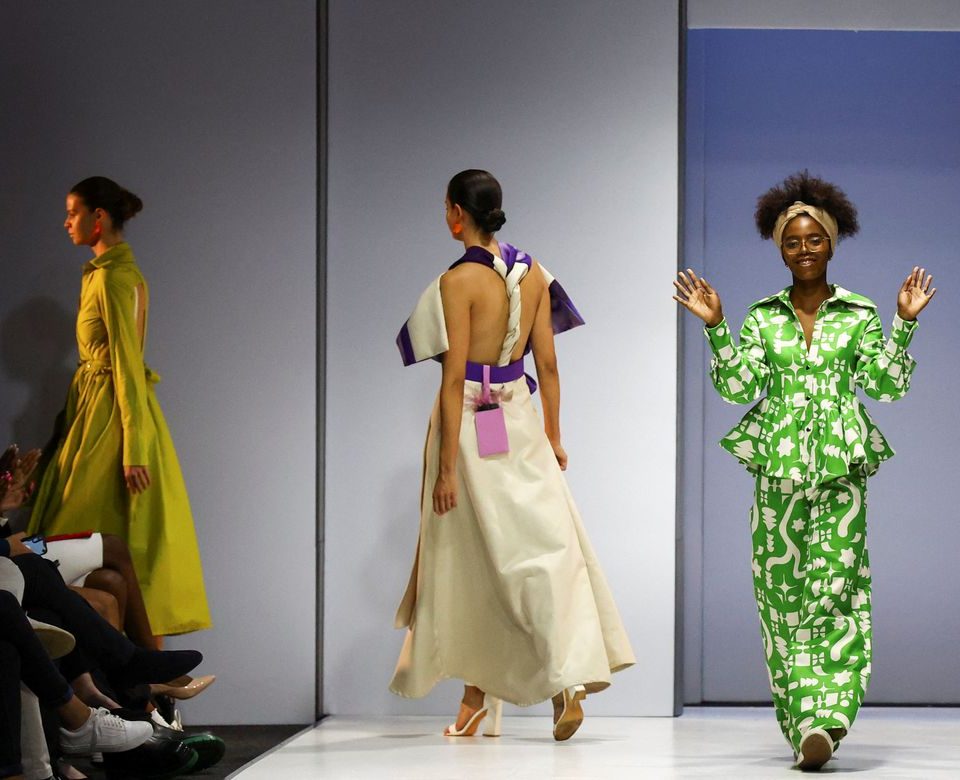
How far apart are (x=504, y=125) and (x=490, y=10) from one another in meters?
0.41

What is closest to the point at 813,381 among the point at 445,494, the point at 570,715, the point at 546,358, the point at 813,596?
the point at 813,596

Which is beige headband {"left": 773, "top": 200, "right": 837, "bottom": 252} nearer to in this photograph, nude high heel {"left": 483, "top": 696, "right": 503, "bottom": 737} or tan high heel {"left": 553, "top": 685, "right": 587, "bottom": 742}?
tan high heel {"left": 553, "top": 685, "right": 587, "bottom": 742}

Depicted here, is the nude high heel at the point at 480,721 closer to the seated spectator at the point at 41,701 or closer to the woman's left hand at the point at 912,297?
the seated spectator at the point at 41,701

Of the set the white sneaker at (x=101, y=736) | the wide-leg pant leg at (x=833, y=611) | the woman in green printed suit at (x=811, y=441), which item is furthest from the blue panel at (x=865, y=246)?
the white sneaker at (x=101, y=736)

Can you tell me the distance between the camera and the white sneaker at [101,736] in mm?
3521

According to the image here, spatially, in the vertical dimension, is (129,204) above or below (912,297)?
above

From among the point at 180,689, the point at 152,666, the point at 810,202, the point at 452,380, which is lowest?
the point at 180,689

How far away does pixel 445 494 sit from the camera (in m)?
4.40

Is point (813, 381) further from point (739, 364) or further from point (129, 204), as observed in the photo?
point (129, 204)

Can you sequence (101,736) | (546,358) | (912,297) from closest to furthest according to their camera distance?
(101,736) < (912,297) < (546,358)

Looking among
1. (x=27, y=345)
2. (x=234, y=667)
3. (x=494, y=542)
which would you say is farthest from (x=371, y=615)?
(x=27, y=345)

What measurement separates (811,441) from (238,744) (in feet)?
6.38

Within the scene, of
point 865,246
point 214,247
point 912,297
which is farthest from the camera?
point 865,246

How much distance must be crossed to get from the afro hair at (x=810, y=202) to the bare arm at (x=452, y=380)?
88 cm
